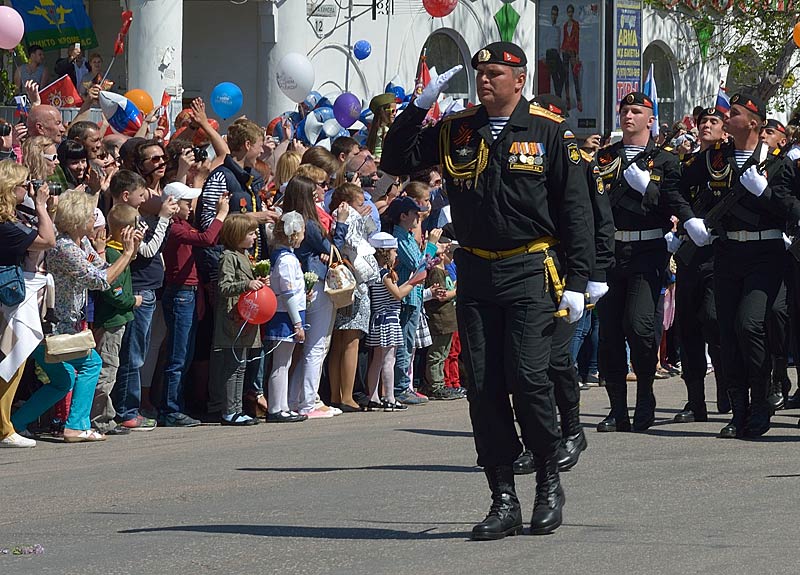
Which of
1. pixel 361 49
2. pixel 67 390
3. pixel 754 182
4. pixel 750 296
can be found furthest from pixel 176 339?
pixel 361 49

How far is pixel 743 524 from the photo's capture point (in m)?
7.36

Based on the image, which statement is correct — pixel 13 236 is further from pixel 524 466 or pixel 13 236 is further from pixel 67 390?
pixel 524 466

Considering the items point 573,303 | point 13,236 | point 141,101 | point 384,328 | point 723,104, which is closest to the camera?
point 573,303

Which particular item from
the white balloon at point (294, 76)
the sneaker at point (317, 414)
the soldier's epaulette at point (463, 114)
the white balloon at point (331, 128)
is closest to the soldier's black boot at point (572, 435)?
the soldier's epaulette at point (463, 114)

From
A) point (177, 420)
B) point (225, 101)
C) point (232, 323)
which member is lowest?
point (177, 420)

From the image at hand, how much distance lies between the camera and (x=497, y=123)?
24.2 feet

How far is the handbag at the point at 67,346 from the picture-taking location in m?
10.3

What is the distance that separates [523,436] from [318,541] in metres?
1.06

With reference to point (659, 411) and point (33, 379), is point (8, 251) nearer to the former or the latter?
point (33, 379)

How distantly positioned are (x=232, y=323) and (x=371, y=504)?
398 cm

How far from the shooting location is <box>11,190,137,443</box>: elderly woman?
10.5m

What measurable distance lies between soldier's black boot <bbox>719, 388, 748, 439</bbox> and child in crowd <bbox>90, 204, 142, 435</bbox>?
4.14 metres

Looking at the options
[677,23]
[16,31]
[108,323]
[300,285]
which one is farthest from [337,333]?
[677,23]

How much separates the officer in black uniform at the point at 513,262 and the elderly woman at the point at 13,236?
12.1ft
